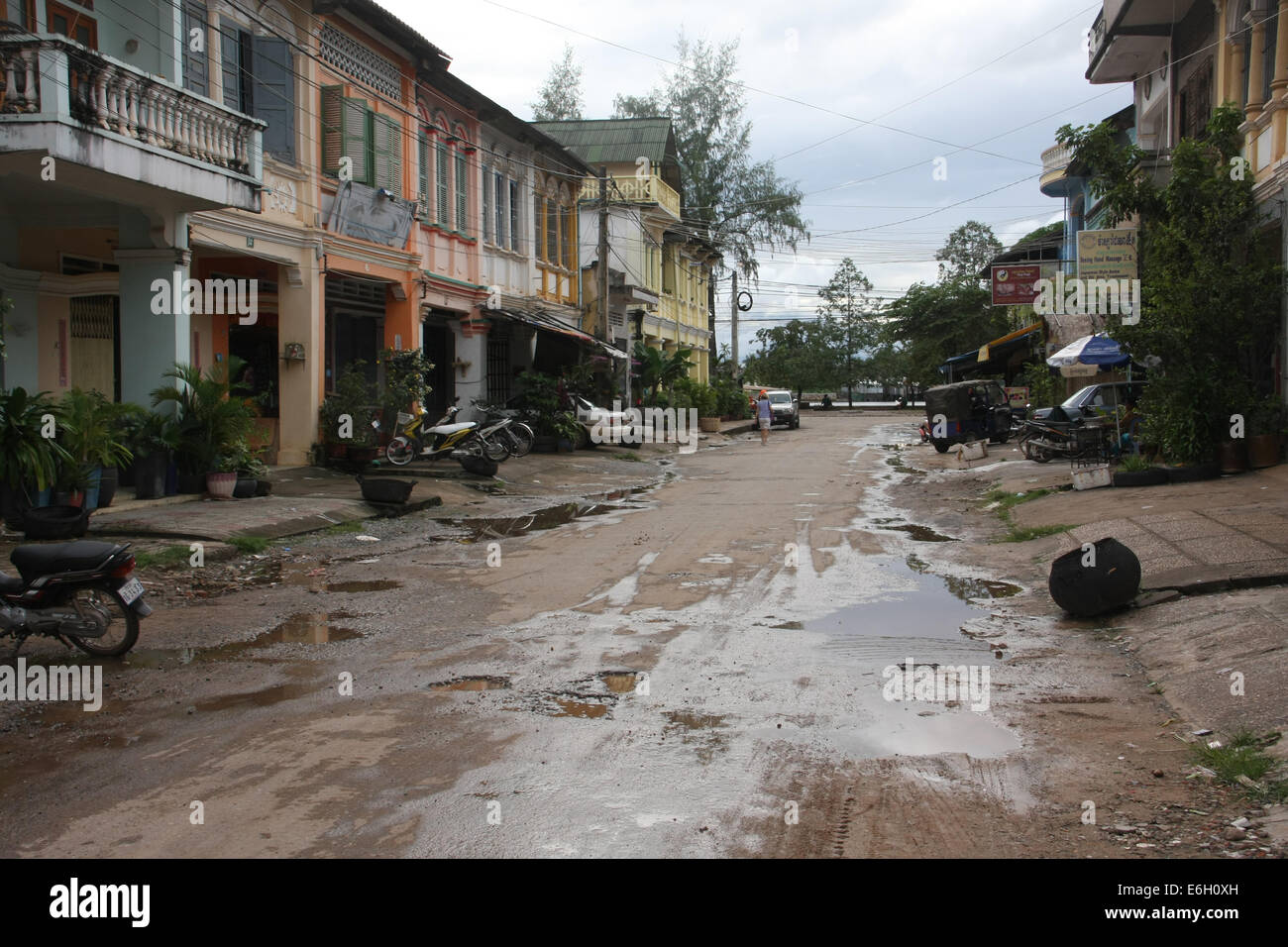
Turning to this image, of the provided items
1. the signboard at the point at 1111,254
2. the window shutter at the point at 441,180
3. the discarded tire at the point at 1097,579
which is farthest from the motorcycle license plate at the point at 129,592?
the window shutter at the point at 441,180

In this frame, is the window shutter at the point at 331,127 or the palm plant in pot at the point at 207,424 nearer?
the palm plant in pot at the point at 207,424

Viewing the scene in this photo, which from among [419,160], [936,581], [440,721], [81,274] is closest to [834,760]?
[440,721]

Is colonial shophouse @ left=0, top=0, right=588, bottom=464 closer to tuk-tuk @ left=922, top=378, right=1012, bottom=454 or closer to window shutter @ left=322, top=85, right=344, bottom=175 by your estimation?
window shutter @ left=322, top=85, right=344, bottom=175

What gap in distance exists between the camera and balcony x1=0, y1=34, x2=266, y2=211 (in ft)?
37.2

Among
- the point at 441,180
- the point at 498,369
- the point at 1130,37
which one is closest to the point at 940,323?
the point at 498,369

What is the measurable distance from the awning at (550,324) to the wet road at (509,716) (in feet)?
50.2

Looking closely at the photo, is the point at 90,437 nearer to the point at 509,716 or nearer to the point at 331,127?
the point at 509,716

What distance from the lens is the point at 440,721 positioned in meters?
6.01

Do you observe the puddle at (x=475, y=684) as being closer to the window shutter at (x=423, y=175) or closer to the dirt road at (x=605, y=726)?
the dirt road at (x=605, y=726)

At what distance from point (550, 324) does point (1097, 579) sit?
69.1 feet

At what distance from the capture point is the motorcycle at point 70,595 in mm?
7184

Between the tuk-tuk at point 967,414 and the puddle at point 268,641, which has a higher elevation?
the tuk-tuk at point 967,414

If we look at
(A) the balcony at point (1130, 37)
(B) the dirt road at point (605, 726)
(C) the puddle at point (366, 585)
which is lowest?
(B) the dirt road at point (605, 726)

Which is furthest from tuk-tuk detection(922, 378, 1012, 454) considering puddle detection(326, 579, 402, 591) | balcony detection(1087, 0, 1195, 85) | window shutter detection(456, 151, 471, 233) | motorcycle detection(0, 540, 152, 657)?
motorcycle detection(0, 540, 152, 657)
